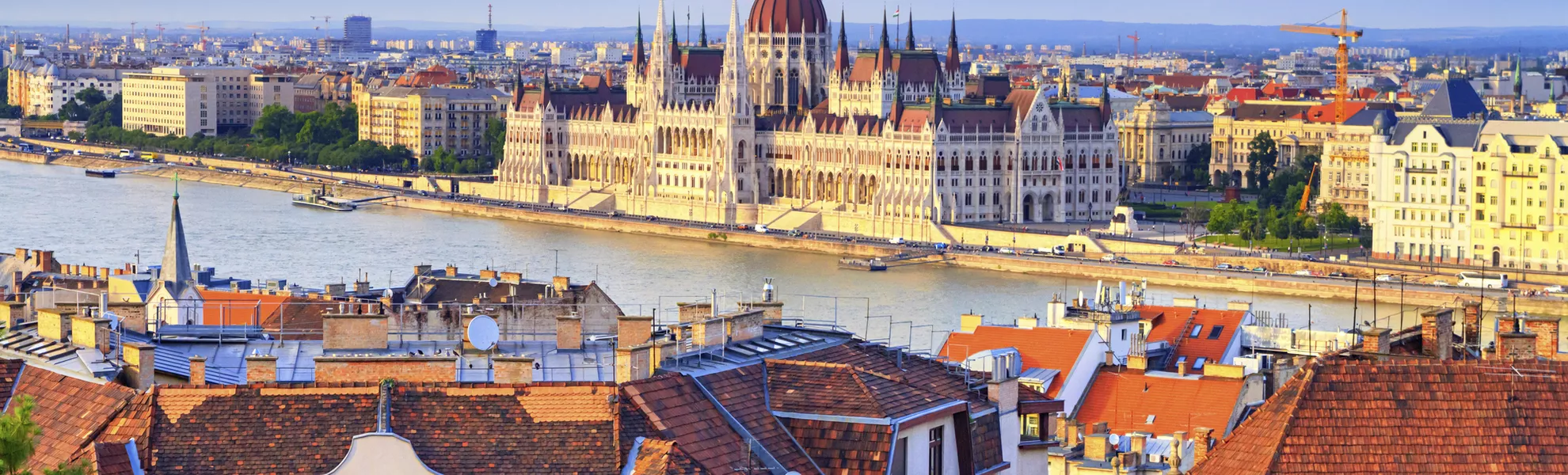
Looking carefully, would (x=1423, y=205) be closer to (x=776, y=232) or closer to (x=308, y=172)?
(x=776, y=232)

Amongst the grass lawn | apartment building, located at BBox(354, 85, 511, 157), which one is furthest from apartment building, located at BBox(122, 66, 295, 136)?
the grass lawn

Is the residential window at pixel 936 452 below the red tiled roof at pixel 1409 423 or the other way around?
below

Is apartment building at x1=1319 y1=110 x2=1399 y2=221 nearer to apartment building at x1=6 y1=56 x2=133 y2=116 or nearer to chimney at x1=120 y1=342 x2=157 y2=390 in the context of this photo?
chimney at x1=120 y1=342 x2=157 y2=390

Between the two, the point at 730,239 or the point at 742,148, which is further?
the point at 742,148

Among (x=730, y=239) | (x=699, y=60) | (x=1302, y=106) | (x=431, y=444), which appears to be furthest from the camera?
(x=1302, y=106)

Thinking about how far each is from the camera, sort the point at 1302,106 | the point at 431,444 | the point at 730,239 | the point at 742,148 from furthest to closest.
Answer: the point at 1302,106
the point at 742,148
the point at 730,239
the point at 431,444

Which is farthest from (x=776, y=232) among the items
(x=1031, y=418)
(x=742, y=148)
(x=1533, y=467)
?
(x=1533, y=467)

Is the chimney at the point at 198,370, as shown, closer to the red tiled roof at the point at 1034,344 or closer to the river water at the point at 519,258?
the red tiled roof at the point at 1034,344

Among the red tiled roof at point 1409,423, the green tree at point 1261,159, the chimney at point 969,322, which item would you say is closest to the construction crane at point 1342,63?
the green tree at point 1261,159
